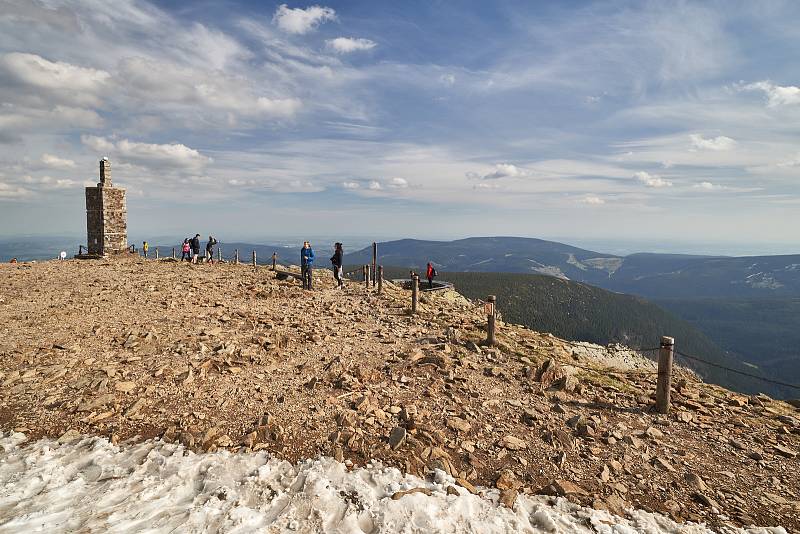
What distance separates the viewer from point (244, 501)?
5.40 m

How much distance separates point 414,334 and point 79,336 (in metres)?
10.2

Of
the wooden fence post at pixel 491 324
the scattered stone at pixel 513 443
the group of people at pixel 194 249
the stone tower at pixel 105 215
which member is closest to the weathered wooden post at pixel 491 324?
the wooden fence post at pixel 491 324

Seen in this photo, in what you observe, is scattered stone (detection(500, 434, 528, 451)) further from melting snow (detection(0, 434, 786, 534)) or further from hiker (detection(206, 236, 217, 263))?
hiker (detection(206, 236, 217, 263))

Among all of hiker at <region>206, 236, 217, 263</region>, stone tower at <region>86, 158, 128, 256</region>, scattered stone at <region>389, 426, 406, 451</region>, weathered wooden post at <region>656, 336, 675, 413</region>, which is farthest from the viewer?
hiker at <region>206, 236, 217, 263</region>

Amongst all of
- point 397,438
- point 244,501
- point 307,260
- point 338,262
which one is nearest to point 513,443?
point 397,438

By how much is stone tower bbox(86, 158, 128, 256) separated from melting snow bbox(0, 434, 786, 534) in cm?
2753

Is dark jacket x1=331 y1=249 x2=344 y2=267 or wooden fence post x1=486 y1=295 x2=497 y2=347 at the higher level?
dark jacket x1=331 y1=249 x2=344 y2=267

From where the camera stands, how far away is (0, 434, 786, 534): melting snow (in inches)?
197

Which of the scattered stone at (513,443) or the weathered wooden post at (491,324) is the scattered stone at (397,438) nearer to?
the scattered stone at (513,443)

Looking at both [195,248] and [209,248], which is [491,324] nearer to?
[195,248]

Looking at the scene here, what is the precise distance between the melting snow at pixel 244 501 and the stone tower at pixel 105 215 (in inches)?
1084

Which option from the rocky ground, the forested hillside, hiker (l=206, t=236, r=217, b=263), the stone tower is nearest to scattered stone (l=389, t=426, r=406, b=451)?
the rocky ground

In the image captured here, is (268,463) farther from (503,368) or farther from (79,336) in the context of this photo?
(79,336)

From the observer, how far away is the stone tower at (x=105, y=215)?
2822 centimetres
